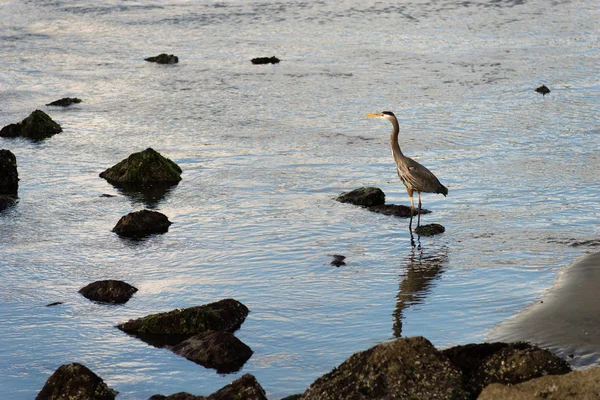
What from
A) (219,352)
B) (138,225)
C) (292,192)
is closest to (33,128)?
(292,192)

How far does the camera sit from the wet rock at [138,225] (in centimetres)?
1791

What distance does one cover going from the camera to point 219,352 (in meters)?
11.8

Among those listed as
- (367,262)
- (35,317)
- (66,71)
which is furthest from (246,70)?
(35,317)

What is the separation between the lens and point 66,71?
129ft

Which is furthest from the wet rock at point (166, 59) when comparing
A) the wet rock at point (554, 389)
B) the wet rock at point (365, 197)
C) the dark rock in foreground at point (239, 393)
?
the wet rock at point (554, 389)

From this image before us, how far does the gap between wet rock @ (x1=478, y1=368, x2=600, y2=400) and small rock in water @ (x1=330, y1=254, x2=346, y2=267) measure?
7637 mm

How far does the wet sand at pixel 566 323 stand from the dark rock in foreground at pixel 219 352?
3377 mm

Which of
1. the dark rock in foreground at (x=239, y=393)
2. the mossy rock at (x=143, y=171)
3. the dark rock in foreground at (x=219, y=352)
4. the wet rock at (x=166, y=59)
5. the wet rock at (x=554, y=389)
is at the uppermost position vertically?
the wet rock at (x=554, y=389)

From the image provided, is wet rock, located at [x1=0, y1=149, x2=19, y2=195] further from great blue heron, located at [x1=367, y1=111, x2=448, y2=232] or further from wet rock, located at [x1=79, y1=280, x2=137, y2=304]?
great blue heron, located at [x1=367, y1=111, x2=448, y2=232]

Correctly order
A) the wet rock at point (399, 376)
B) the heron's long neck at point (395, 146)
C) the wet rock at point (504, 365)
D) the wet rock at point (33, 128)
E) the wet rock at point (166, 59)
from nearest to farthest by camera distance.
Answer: the wet rock at point (399, 376), the wet rock at point (504, 365), the heron's long neck at point (395, 146), the wet rock at point (33, 128), the wet rock at point (166, 59)

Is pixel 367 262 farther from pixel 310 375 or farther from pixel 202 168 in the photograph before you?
pixel 202 168

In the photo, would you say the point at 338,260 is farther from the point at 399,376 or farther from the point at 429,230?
the point at 399,376

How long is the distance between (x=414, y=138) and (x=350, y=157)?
306 centimetres

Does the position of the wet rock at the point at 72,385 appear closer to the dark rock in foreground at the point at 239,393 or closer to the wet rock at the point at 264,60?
the dark rock in foreground at the point at 239,393
